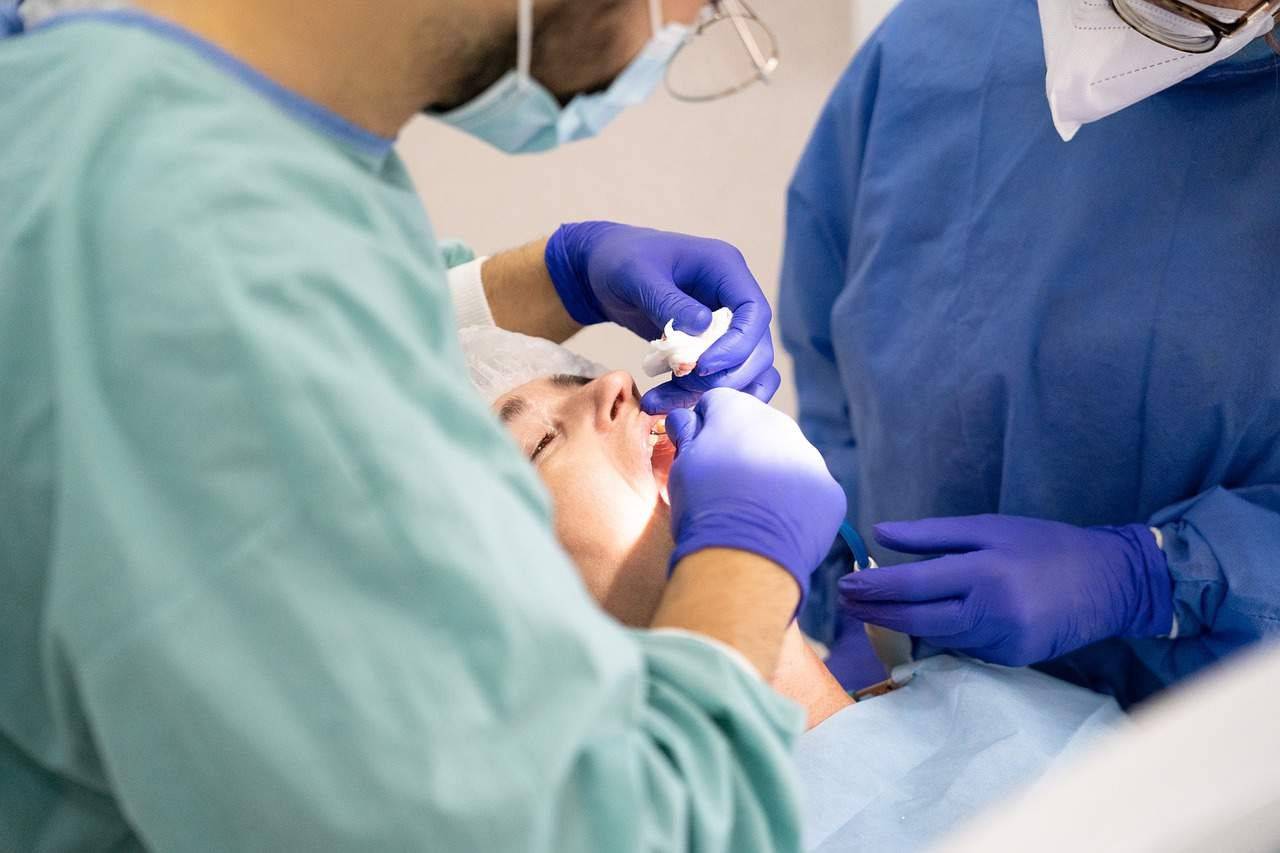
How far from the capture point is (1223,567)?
155cm

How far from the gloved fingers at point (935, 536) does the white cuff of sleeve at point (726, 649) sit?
0.71 meters

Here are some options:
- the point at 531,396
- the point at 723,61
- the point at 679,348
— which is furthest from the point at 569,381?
the point at 723,61

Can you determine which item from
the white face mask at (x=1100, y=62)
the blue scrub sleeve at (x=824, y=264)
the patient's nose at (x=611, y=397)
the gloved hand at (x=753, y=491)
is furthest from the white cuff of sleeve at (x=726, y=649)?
the blue scrub sleeve at (x=824, y=264)

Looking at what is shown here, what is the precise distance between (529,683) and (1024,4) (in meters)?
1.43

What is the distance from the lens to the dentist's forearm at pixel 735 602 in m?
0.99

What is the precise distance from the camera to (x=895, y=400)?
73.5 inches

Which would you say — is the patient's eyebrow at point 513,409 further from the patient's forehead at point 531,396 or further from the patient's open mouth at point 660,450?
the patient's open mouth at point 660,450

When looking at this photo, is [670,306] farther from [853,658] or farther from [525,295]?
[853,658]

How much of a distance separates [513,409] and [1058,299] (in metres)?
0.79

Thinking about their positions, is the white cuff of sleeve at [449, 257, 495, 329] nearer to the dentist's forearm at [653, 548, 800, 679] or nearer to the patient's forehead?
the patient's forehead

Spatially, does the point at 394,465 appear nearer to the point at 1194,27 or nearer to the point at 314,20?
the point at 314,20

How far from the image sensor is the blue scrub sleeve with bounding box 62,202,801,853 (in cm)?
71

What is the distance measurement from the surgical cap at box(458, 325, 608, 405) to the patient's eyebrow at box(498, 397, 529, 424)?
0.24ft

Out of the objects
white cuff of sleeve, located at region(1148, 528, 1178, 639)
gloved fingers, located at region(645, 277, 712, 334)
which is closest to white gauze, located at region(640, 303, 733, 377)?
gloved fingers, located at region(645, 277, 712, 334)
